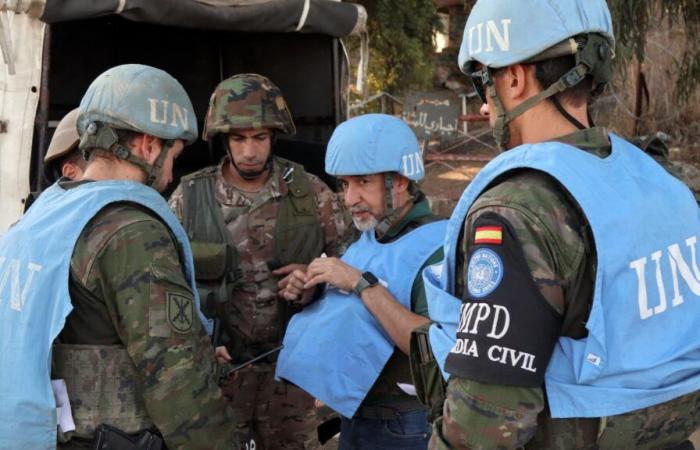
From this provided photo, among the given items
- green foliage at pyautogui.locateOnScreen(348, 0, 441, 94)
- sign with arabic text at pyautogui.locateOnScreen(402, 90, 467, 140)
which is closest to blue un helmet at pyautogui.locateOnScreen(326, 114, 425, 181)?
sign with arabic text at pyautogui.locateOnScreen(402, 90, 467, 140)

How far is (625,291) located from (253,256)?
7.25 feet

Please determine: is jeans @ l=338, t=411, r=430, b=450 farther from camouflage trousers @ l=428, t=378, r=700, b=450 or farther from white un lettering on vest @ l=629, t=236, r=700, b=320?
white un lettering on vest @ l=629, t=236, r=700, b=320

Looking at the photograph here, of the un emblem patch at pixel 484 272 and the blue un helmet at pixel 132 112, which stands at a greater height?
the blue un helmet at pixel 132 112

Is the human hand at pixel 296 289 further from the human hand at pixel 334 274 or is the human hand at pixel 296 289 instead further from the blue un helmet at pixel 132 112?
the blue un helmet at pixel 132 112

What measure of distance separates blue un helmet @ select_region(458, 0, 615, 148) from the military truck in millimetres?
2856

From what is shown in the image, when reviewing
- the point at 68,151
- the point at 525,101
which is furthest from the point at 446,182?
the point at 525,101

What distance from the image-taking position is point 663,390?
1677mm

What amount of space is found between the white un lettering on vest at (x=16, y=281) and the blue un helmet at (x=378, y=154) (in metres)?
1.10

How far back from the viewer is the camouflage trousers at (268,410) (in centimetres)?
362

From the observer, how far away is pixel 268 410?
370 centimetres

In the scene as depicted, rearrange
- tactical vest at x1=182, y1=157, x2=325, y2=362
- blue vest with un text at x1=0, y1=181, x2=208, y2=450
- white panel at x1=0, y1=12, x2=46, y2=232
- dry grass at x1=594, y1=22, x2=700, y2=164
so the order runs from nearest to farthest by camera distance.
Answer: blue vest with un text at x1=0, y1=181, x2=208, y2=450 < tactical vest at x1=182, y1=157, x2=325, y2=362 < white panel at x1=0, y1=12, x2=46, y2=232 < dry grass at x1=594, y1=22, x2=700, y2=164

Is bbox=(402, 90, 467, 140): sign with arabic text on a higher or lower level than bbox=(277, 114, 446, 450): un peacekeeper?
lower

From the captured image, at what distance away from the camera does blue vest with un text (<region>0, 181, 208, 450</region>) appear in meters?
2.13

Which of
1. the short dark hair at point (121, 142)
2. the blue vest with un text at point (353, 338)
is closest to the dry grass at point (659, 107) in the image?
the blue vest with un text at point (353, 338)
